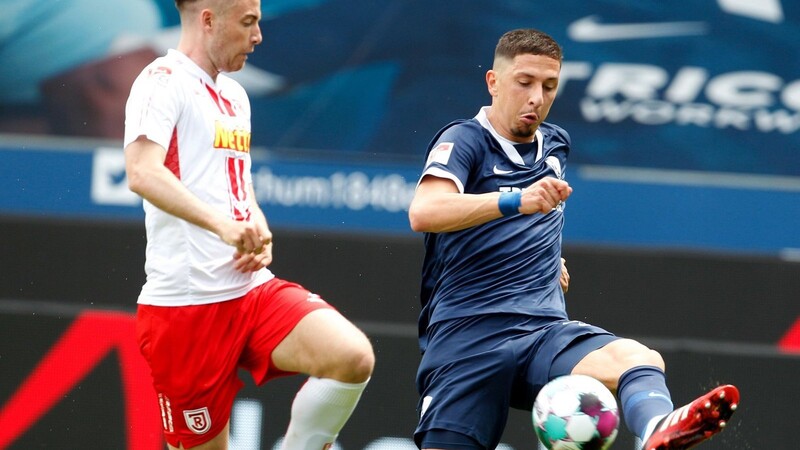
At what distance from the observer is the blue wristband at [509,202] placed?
430 cm

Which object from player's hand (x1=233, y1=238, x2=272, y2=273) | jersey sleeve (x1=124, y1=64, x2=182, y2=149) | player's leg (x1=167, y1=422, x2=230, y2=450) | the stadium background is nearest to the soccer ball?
player's hand (x1=233, y1=238, x2=272, y2=273)

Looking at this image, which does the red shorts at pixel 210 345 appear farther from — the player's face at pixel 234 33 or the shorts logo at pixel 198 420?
the player's face at pixel 234 33

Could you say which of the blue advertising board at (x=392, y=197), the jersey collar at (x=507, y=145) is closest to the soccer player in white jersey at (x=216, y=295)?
the jersey collar at (x=507, y=145)

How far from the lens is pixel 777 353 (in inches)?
244

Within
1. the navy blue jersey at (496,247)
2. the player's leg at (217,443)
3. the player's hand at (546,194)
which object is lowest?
the player's leg at (217,443)

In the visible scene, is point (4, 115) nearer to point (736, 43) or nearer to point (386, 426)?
point (386, 426)

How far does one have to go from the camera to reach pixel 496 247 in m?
4.77

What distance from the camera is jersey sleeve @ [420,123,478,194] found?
457 centimetres

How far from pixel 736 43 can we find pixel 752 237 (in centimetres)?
116

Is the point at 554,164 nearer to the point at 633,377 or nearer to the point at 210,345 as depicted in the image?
the point at 633,377

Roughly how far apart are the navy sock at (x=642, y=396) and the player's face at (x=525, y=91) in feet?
3.21

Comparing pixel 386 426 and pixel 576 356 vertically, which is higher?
pixel 576 356

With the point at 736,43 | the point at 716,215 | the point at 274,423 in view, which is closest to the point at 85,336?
the point at 274,423

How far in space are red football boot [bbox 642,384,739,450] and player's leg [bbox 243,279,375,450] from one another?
3.49 feet
